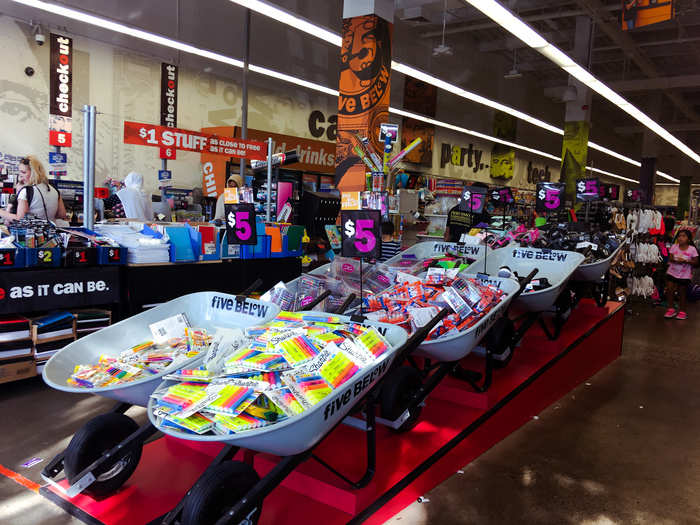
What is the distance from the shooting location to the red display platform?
2.27 metres

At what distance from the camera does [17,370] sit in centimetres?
376

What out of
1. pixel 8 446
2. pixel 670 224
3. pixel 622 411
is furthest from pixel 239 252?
pixel 670 224

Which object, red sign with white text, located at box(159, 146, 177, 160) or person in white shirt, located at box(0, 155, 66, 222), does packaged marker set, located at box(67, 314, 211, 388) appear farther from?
red sign with white text, located at box(159, 146, 177, 160)

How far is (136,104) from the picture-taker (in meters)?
9.12

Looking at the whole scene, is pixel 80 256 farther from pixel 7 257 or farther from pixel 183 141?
pixel 183 141

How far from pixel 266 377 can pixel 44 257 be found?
2.70m

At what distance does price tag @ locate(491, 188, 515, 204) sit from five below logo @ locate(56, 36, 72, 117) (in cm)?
641

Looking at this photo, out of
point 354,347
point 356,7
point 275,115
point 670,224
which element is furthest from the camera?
point 275,115

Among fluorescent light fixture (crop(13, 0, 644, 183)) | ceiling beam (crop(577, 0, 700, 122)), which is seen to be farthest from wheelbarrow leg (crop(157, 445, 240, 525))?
ceiling beam (crop(577, 0, 700, 122))

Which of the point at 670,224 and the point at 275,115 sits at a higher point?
the point at 275,115

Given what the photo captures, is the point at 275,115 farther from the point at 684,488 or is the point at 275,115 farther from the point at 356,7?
the point at 684,488

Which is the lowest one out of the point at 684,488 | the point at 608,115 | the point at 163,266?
the point at 684,488

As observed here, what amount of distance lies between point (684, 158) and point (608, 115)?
7.66 meters

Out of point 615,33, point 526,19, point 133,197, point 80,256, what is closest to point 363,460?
point 80,256
